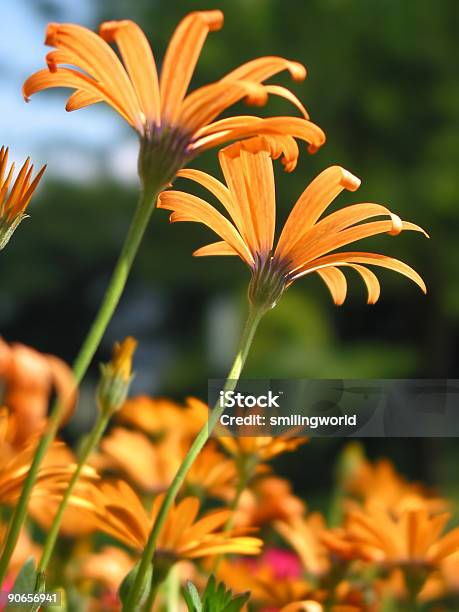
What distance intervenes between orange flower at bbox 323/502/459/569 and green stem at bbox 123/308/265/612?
0.39 ft

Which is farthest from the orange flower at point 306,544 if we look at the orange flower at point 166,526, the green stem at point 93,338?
the green stem at point 93,338

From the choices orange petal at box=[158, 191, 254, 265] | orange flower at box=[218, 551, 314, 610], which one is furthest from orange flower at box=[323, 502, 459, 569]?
orange petal at box=[158, 191, 254, 265]

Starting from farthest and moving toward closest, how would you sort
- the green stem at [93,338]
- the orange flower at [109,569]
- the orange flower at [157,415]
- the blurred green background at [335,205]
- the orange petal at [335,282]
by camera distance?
the blurred green background at [335,205] → the orange flower at [157,415] → the orange flower at [109,569] → the orange petal at [335,282] → the green stem at [93,338]

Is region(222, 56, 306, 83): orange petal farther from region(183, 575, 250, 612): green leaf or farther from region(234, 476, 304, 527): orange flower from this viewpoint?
region(234, 476, 304, 527): orange flower

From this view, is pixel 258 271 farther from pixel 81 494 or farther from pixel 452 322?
pixel 452 322

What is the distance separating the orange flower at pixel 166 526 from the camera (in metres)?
0.28

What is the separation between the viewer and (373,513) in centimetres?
36

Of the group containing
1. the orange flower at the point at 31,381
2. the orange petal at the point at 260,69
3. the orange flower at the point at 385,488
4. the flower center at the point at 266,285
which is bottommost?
the orange flower at the point at 31,381

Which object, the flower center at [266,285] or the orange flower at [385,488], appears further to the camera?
the orange flower at [385,488]

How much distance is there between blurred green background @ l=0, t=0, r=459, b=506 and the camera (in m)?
3.97

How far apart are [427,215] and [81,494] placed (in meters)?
3.87

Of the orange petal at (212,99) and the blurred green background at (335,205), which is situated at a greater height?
the blurred green background at (335,205)

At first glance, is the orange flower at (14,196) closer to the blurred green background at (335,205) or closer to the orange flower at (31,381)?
the orange flower at (31,381)

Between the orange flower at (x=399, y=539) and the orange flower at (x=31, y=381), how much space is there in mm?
170
